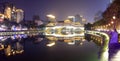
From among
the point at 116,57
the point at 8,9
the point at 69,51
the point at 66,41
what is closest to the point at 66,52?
the point at 69,51

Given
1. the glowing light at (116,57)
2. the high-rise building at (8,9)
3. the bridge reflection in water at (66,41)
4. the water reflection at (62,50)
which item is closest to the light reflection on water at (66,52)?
the water reflection at (62,50)

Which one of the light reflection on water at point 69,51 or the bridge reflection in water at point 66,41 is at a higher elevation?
the bridge reflection in water at point 66,41

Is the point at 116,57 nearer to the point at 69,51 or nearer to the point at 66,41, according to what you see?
the point at 69,51

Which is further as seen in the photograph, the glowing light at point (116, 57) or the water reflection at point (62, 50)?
the water reflection at point (62, 50)

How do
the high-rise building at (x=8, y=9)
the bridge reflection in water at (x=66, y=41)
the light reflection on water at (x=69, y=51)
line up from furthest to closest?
the high-rise building at (x=8, y=9) → the light reflection on water at (x=69, y=51) → the bridge reflection in water at (x=66, y=41)

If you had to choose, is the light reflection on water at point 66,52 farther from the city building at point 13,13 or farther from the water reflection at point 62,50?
the city building at point 13,13

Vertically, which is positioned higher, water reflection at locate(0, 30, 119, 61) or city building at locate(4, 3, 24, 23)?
city building at locate(4, 3, 24, 23)

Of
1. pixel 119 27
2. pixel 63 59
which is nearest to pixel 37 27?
pixel 119 27

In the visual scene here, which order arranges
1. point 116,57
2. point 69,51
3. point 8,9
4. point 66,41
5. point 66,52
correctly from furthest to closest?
point 8,9 < point 66,41 < point 69,51 < point 66,52 < point 116,57

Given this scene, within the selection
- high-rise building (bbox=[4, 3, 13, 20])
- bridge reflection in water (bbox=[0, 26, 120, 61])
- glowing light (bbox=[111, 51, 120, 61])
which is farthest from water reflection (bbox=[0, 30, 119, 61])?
high-rise building (bbox=[4, 3, 13, 20])

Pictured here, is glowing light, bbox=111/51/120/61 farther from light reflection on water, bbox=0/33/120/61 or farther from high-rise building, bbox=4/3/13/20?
high-rise building, bbox=4/3/13/20

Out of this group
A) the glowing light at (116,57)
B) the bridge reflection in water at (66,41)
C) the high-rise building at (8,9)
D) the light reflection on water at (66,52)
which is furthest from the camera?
the high-rise building at (8,9)

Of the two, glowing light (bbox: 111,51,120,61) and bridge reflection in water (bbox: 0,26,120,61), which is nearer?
glowing light (bbox: 111,51,120,61)

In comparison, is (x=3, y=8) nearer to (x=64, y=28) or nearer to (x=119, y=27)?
(x=64, y=28)
